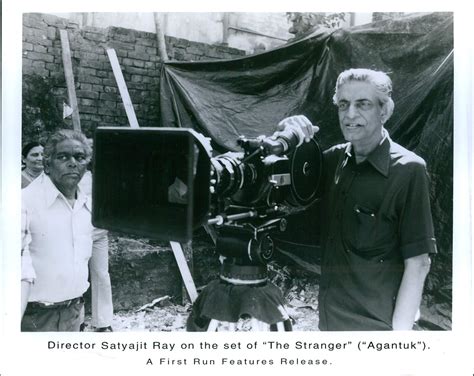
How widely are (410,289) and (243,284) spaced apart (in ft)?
1.77

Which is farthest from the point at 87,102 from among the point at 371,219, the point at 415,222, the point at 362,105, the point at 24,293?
the point at 415,222

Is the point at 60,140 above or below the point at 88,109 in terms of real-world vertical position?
below

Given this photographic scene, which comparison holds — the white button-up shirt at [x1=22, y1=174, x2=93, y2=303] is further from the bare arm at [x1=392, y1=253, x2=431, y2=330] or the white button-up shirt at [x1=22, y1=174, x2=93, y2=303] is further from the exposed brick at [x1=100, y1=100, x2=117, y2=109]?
the bare arm at [x1=392, y1=253, x2=431, y2=330]

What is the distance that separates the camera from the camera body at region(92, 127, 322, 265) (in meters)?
1.12

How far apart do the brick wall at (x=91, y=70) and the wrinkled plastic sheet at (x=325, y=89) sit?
0.20 feet

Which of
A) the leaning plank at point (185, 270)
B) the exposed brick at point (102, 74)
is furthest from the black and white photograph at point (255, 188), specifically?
the leaning plank at point (185, 270)

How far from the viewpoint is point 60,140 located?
153 centimetres

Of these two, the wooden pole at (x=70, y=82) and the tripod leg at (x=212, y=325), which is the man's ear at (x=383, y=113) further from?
the wooden pole at (x=70, y=82)

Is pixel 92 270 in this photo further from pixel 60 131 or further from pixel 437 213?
pixel 437 213

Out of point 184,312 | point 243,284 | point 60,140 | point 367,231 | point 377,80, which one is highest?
point 377,80

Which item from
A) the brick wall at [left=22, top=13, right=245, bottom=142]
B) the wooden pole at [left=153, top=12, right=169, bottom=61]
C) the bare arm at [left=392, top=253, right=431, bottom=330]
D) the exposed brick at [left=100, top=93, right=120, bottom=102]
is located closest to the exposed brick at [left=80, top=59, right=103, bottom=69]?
the brick wall at [left=22, top=13, right=245, bottom=142]

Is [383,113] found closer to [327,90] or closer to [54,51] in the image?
[327,90]

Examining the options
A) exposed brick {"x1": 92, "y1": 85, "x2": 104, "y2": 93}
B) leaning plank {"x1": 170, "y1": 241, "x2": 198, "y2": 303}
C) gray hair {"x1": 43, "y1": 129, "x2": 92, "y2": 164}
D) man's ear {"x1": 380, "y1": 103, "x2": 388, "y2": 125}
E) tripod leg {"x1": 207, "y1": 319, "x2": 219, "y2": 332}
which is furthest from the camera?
leaning plank {"x1": 170, "y1": 241, "x2": 198, "y2": 303}
